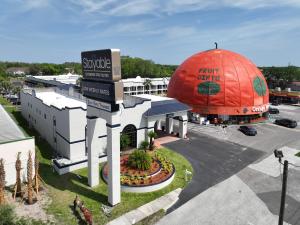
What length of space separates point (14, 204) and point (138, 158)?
1203 cm

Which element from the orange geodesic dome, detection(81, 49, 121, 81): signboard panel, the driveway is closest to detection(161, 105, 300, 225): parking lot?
the driveway

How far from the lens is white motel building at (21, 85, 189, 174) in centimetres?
2991

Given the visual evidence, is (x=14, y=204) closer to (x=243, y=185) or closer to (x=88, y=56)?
(x=88, y=56)

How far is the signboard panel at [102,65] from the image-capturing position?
19.8m

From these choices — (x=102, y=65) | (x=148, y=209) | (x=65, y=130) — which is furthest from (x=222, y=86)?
(x=102, y=65)

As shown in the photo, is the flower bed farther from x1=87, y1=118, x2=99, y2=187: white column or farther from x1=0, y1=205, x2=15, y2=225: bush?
x1=0, y1=205, x2=15, y2=225: bush

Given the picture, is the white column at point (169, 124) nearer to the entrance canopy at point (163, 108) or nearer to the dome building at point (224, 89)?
the entrance canopy at point (163, 108)

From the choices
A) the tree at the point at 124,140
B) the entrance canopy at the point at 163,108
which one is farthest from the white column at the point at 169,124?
the tree at the point at 124,140

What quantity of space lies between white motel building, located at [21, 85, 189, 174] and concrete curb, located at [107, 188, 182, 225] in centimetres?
722

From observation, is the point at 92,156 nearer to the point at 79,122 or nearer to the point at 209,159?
the point at 79,122

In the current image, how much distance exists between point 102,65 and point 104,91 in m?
2.09

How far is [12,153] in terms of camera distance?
24656 mm

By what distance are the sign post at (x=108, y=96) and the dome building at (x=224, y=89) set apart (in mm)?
34382

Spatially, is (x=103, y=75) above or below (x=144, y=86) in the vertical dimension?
above
